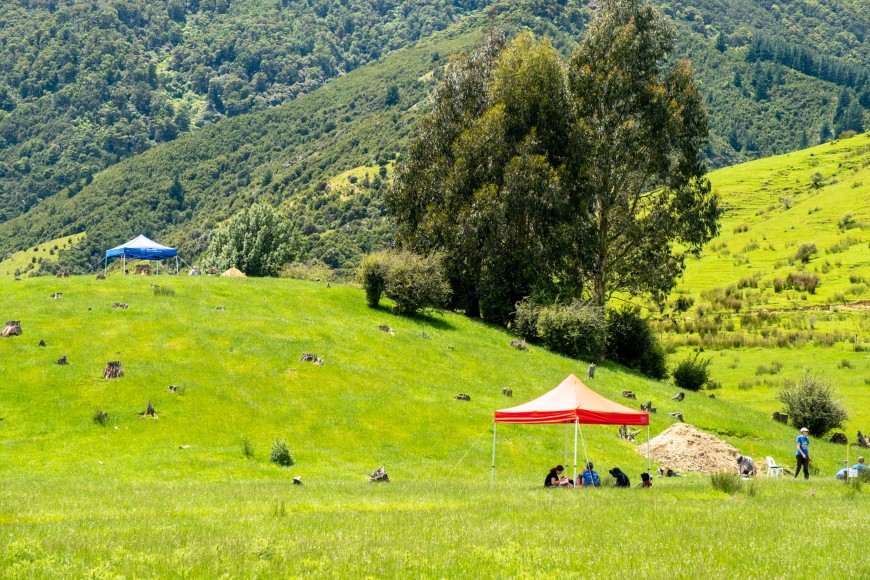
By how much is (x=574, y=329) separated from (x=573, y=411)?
97.0 feet

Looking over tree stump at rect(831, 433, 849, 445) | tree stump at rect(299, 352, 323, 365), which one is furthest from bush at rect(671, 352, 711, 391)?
tree stump at rect(299, 352, 323, 365)

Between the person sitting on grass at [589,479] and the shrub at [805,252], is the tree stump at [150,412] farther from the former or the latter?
the shrub at [805,252]

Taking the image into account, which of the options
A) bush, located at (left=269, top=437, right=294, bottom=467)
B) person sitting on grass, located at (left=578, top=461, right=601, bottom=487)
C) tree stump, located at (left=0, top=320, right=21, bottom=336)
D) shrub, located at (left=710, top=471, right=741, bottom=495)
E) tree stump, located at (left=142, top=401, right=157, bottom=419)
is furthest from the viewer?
tree stump, located at (left=0, top=320, right=21, bottom=336)

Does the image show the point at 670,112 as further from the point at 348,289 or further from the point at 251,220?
the point at 251,220

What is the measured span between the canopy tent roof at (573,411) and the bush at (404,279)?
28342 mm

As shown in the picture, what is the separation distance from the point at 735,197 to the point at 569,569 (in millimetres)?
144914

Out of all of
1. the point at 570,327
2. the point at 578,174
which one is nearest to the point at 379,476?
the point at 570,327

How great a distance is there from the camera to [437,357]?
161 ft

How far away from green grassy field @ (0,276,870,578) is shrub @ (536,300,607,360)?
215cm

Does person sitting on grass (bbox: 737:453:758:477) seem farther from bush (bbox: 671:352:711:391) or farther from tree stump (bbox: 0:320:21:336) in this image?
tree stump (bbox: 0:320:21:336)

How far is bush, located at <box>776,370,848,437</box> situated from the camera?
46.7m

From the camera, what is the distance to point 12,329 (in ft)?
138

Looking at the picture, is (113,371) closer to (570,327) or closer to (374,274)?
(374,274)

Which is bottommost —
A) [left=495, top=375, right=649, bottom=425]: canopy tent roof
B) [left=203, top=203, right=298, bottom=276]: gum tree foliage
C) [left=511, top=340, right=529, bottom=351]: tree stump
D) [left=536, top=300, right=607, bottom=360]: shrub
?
[left=495, top=375, right=649, bottom=425]: canopy tent roof
